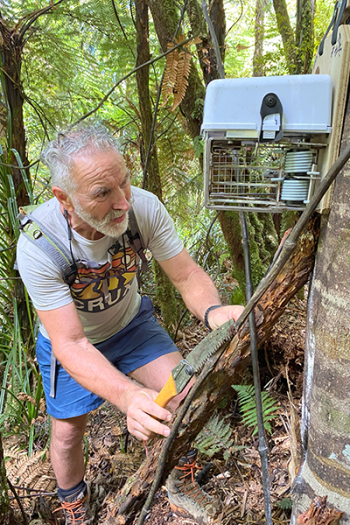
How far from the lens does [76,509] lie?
2172mm

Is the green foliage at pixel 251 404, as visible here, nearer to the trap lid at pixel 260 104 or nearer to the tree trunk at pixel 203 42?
the trap lid at pixel 260 104

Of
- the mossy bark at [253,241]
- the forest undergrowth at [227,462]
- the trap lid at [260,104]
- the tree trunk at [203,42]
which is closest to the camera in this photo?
the trap lid at [260,104]

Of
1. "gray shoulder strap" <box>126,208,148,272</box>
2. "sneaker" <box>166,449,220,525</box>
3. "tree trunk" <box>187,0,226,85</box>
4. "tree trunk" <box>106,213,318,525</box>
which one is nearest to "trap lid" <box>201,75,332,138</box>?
"tree trunk" <box>106,213,318,525</box>

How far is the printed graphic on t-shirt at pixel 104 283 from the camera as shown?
2006 millimetres

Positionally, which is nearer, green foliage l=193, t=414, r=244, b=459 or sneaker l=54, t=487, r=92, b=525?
green foliage l=193, t=414, r=244, b=459

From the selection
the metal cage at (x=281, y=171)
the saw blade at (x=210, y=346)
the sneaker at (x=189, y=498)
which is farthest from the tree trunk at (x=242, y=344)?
the sneaker at (x=189, y=498)

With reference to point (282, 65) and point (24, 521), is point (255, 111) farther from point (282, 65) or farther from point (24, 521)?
point (24, 521)

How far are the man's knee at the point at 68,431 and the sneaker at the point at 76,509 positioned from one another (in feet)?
1.08

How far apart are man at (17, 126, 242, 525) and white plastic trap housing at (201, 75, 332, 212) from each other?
68 centimetres

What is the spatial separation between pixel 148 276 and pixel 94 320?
2.23 m

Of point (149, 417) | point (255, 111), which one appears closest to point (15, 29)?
point (255, 111)

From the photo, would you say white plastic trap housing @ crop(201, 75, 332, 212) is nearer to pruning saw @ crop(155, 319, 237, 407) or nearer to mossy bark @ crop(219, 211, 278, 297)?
pruning saw @ crop(155, 319, 237, 407)

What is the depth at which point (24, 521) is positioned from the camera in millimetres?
2016

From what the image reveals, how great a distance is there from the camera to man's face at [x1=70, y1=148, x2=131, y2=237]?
174 centimetres
